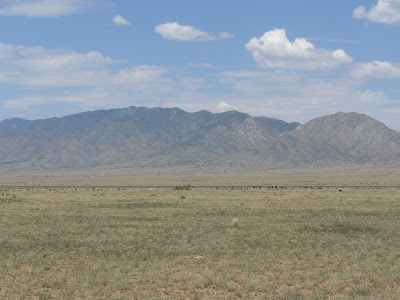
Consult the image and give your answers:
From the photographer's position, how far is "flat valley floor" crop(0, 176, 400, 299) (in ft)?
61.6

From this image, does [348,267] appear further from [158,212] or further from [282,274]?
[158,212]

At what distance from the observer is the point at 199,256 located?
2553 centimetres

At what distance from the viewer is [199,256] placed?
2553cm

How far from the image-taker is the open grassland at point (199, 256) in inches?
739

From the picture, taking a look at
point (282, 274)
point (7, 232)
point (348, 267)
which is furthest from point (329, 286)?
point (7, 232)

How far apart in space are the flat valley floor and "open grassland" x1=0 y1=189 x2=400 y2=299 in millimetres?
41

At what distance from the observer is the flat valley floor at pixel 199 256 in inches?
739

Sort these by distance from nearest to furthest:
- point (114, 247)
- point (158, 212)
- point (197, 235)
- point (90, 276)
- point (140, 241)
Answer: point (90, 276) → point (114, 247) → point (140, 241) → point (197, 235) → point (158, 212)

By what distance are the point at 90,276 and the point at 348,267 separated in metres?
9.69

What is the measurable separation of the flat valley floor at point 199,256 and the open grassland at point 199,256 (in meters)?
0.04

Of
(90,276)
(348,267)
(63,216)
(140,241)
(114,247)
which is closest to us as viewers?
(90,276)

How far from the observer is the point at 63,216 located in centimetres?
4484

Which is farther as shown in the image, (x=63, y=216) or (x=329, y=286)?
(x=63, y=216)

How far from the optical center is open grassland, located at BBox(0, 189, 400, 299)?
18766 millimetres
